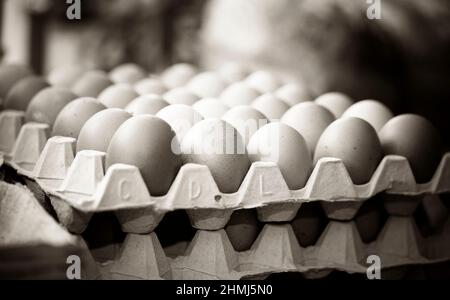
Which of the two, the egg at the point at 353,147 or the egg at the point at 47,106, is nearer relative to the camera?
the egg at the point at 353,147

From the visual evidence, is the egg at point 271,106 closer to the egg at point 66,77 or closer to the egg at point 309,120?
the egg at point 309,120

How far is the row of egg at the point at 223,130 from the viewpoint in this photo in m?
1.71

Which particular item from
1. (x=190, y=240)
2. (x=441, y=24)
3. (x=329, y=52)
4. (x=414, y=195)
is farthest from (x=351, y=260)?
(x=329, y=52)

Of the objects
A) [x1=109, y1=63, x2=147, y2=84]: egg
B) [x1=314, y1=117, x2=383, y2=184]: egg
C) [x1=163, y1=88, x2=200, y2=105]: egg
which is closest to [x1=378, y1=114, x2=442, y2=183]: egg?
[x1=314, y1=117, x2=383, y2=184]: egg

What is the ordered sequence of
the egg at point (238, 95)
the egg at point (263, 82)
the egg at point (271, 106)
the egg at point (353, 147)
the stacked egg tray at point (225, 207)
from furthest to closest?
the egg at point (263, 82)
the egg at point (238, 95)
the egg at point (271, 106)
the egg at point (353, 147)
the stacked egg tray at point (225, 207)

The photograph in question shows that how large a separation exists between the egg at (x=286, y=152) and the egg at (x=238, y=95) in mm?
637

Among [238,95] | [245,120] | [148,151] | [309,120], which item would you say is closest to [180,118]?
[245,120]

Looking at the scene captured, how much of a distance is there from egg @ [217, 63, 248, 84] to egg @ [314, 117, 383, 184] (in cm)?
112

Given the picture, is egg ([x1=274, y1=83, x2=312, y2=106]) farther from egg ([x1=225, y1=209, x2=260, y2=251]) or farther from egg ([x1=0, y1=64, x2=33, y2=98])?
egg ([x1=0, y1=64, x2=33, y2=98])

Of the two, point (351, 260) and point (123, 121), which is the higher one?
point (123, 121)

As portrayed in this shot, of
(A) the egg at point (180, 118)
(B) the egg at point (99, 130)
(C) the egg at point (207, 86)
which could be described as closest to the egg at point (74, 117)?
(B) the egg at point (99, 130)
